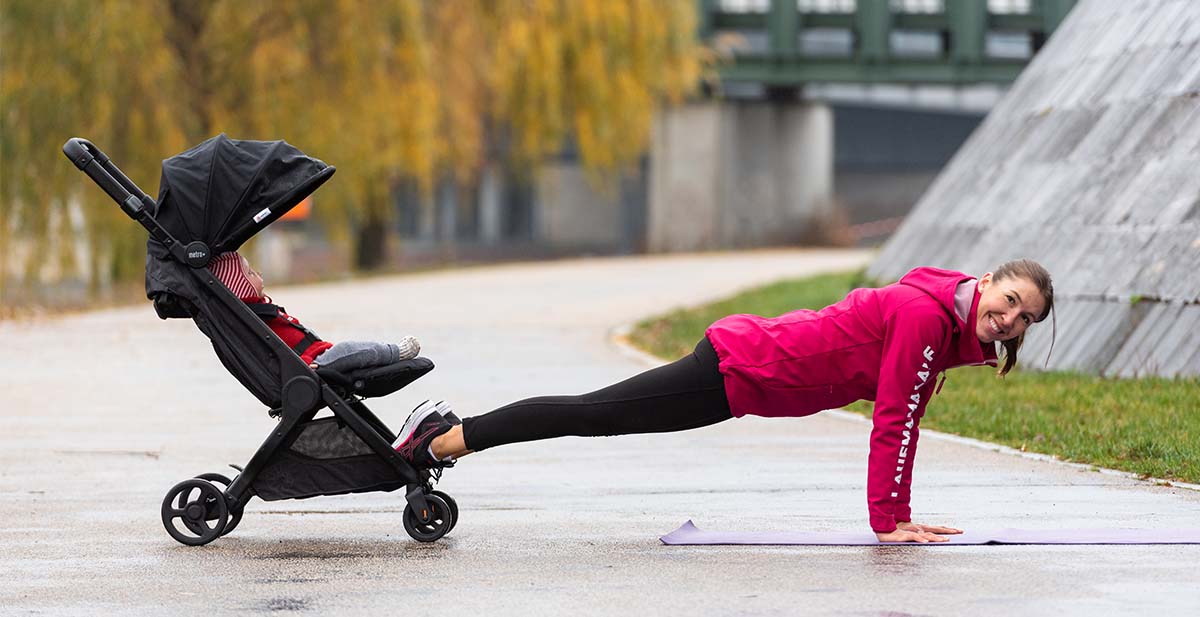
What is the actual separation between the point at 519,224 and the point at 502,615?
170ft

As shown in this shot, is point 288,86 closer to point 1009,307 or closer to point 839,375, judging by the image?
point 839,375

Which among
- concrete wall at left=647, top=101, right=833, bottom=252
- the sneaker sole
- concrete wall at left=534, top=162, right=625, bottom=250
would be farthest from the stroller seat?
concrete wall at left=534, top=162, right=625, bottom=250

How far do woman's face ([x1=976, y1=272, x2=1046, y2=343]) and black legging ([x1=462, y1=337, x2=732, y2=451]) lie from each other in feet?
3.16

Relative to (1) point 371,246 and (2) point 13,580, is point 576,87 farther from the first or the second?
(2) point 13,580

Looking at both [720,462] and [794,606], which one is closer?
[794,606]

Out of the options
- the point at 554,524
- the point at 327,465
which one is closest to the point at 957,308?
the point at 554,524

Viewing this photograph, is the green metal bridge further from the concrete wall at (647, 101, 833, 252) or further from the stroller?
the stroller

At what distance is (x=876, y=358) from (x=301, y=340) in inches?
83.0

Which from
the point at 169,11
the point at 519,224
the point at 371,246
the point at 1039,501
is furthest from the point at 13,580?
the point at 519,224

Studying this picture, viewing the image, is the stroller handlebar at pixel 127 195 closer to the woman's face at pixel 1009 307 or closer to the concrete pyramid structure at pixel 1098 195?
the woman's face at pixel 1009 307

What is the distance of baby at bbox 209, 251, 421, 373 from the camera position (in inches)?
280

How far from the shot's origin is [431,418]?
23.5 feet

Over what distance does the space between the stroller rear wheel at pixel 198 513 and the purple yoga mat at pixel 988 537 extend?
1588 millimetres

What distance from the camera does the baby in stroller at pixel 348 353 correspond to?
7113 millimetres
